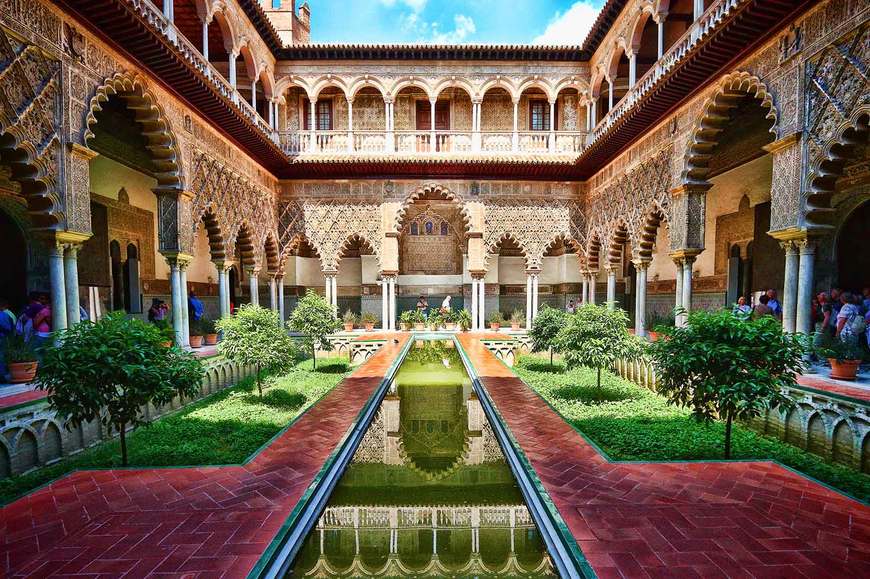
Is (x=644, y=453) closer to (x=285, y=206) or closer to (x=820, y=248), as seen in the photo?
(x=820, y=248)

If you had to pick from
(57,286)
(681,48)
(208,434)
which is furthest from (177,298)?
(681,48)

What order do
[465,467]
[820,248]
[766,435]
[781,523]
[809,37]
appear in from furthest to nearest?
[820,248] < [809,37] < [766,435] < [465,467] < [781,523]

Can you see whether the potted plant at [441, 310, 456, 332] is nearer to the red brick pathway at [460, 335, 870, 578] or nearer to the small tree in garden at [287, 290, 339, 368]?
the small tree in garden at [287, 290, 339, 368]

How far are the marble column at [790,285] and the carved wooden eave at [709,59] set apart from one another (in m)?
3.52

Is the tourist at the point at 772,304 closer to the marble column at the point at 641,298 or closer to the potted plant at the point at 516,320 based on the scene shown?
the marble column at the point at 641,298

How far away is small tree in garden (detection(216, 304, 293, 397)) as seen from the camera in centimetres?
709

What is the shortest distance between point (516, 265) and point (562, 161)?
690cm

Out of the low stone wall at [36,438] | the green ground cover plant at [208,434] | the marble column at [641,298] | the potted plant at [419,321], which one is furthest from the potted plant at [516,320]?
the low stone wall at [36,438]

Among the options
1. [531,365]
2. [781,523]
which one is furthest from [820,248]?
[781,523]

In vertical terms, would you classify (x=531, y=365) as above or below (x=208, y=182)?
below

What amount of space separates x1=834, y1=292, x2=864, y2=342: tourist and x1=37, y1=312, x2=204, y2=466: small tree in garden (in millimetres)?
10061

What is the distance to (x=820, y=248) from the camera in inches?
356

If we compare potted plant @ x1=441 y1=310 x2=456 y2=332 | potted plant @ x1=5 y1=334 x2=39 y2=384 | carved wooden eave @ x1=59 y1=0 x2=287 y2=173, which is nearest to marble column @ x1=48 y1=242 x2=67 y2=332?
potted plant @ x1=5 y1=334 x2=39 y2=384

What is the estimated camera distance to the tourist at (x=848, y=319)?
7184mm
